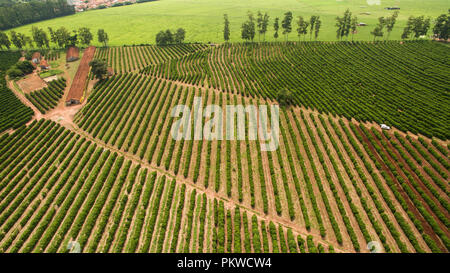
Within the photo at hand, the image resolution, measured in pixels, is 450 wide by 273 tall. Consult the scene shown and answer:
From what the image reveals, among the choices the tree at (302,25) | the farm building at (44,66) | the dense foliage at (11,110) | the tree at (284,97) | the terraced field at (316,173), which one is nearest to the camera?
the terraced field at (316,173)

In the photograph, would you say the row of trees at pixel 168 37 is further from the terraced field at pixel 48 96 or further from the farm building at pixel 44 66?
the terraced field at pixel 48 96

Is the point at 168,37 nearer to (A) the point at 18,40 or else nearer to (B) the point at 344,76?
(A) the point at 18,40

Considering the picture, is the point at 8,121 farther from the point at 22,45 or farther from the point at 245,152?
the point at 22,45

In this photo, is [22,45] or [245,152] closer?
[245,152]

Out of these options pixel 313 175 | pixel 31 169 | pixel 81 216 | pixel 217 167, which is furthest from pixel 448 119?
pixel 31 169

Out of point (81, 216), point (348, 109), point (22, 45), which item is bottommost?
point (81, 216)

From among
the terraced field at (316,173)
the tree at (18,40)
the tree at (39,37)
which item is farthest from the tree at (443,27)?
the tree at (18,40)
